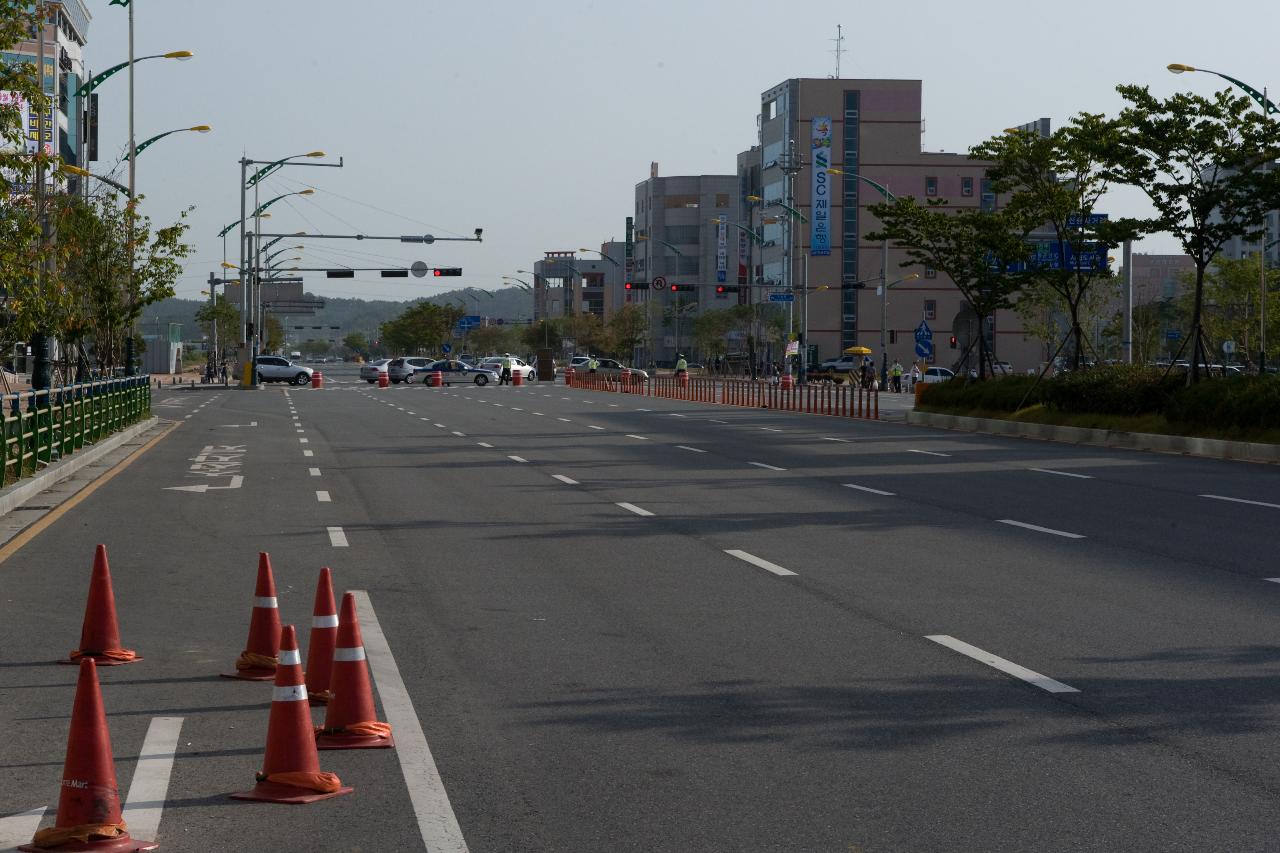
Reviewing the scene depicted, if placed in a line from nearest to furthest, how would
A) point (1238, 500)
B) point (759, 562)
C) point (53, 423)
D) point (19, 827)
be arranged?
point (19, 827)
point (759, 562)
point (1238, 500)
point (53, 423)

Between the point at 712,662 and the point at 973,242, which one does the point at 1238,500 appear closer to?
the point at 712,662

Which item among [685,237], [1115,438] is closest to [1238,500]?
[1115,438]

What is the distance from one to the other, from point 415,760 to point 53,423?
17.8 metres

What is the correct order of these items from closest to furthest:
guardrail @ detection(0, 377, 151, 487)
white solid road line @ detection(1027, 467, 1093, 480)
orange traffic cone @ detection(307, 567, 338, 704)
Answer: orange traffic cone @ detection(307, 567, 338, 704) → guardrail @ detection(0, 377, 151, 487) → white solid road line @ detection(1027, 467, 1093, 480)

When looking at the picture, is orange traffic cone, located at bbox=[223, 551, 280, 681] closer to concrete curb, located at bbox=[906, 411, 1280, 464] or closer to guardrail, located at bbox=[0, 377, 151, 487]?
guardrail, located at bbox=[0, 377, 151, 487]

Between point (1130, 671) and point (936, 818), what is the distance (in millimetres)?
3231

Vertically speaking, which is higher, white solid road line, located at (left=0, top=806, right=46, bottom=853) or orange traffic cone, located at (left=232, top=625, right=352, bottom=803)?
orange traffic cone, located at (left=232, top=625, right=352, bottom=803)

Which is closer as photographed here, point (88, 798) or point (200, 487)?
point (88, 798)

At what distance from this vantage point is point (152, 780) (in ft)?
21.6

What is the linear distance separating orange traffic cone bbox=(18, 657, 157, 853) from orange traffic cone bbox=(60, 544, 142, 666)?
11.6 ft

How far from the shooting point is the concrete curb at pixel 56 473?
721 inches

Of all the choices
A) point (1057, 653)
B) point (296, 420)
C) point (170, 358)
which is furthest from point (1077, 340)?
point (170, 358)

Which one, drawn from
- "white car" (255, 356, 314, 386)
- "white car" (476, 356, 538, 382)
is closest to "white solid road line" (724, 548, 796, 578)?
"white car" (476, 356, 538, 382)

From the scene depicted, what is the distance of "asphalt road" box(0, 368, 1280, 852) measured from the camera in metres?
6.15
